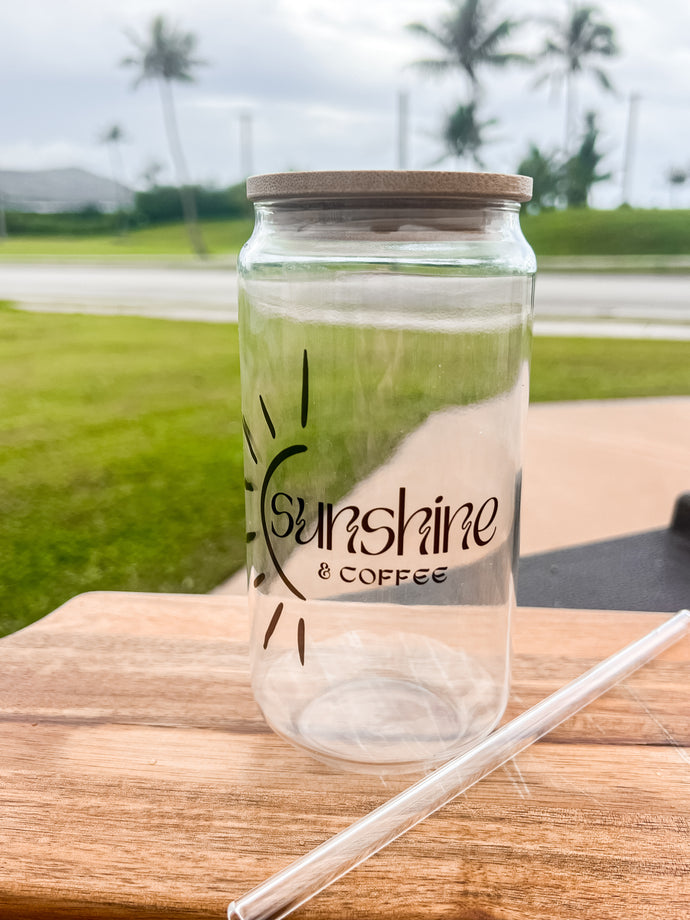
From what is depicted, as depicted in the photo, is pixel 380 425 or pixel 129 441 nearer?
pixel 380 425

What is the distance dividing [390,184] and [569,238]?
5.23 m

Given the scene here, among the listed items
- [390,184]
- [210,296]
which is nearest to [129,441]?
[390,184]

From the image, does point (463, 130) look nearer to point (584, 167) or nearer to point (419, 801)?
point (584, 167)

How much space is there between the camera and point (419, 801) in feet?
1.24

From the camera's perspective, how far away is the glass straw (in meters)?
0.33

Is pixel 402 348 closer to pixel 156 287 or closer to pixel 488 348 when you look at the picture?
pixel 488 348

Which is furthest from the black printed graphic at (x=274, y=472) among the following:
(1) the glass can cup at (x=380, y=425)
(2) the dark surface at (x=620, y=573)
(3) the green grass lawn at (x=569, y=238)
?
(3) the green grass lawn at (x=569, y=238)

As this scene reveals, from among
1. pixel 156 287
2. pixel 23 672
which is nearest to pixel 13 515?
pixel 23 672

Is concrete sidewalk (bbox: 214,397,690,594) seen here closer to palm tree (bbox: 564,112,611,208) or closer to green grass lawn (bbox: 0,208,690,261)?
green grass lawn (bbox: 0,208,690,261)

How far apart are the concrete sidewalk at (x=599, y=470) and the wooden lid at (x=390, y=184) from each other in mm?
1212

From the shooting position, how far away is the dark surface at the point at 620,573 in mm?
769

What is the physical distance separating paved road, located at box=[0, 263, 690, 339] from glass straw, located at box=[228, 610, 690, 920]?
12.1 feet

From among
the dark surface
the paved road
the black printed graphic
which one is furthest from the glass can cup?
the paved road

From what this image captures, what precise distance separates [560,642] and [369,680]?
0.51 ft
